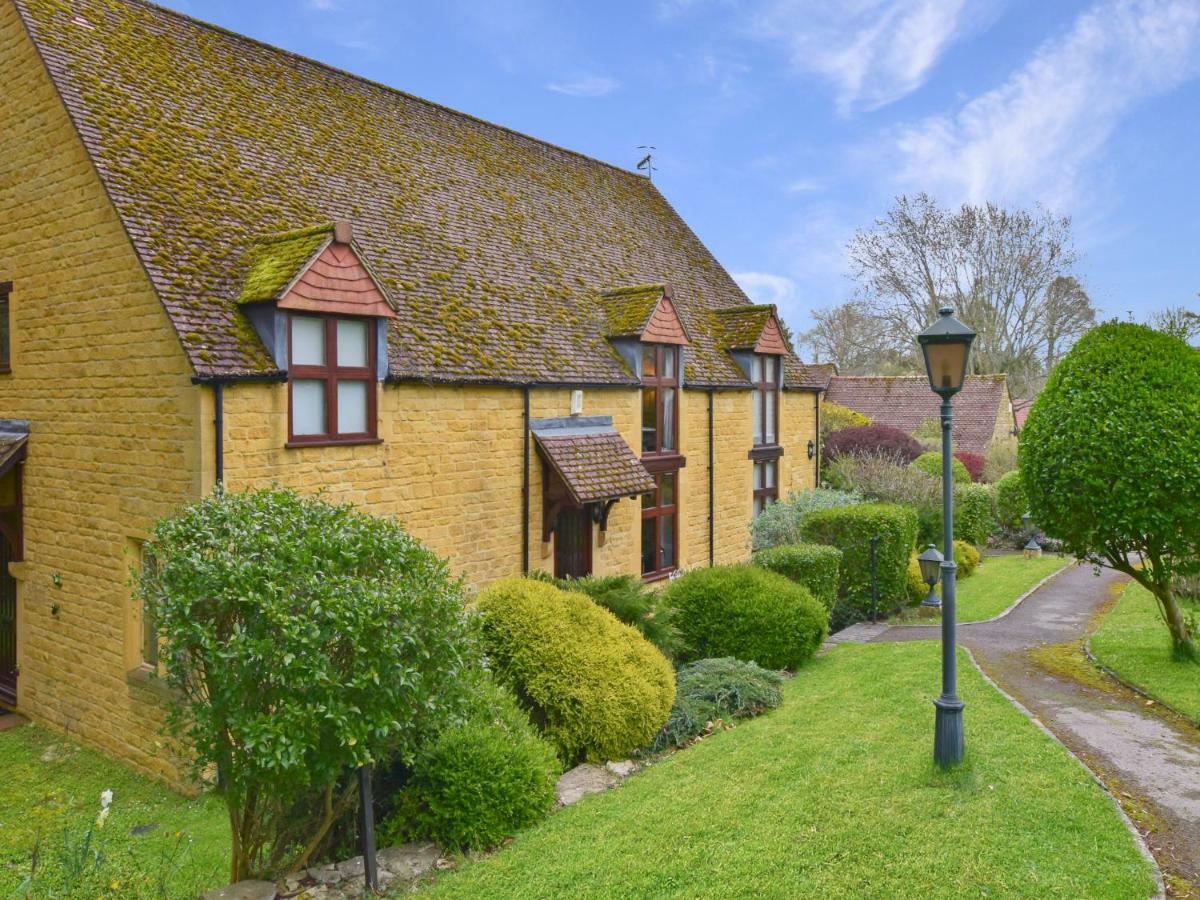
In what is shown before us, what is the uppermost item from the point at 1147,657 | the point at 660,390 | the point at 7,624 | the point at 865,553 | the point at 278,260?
the point at 278,260

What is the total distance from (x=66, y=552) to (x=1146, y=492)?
45.6 ft

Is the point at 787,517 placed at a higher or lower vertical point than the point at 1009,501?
higher

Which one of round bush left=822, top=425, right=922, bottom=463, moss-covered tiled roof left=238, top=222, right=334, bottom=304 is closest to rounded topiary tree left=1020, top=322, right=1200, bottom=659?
moss-covered tiled roof left=238, top=222, right=334, bottom=304

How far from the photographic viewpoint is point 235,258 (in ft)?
36.3

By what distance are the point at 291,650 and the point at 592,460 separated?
8708mm

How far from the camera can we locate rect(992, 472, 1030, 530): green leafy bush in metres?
27.9

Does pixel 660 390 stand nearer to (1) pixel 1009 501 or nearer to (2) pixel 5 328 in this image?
(2) pixel 5 328

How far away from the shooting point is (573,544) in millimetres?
15188

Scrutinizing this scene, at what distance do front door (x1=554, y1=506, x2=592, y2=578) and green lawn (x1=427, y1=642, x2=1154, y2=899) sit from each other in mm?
5919

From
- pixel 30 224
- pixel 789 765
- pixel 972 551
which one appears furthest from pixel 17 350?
pixel 972 551

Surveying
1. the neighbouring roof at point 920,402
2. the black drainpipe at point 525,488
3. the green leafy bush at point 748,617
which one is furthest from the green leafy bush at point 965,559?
the neighbouring roof at point 920,402

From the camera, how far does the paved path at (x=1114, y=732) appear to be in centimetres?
705

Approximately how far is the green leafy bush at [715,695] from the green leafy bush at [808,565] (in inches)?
143

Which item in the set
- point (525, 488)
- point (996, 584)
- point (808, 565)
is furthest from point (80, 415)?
point (996, 584)
